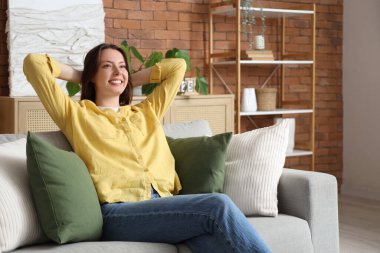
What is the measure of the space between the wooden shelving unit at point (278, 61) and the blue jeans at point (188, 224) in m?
2.56

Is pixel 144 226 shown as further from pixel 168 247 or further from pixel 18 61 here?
pixel 18 61

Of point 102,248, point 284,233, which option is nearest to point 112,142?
point 102,248

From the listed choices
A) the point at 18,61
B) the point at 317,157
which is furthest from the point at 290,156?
the point at 18,61

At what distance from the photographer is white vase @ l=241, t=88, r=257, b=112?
16.7 feet

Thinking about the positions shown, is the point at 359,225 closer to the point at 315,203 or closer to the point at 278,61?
the point at 278,61

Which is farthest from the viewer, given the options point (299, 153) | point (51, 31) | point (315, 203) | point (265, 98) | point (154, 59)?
point (299, 153)

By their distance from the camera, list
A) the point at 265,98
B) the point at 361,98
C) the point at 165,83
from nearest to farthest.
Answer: the point at 165,83, the point at 265,98, the point at 361,98

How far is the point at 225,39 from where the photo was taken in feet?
17.6

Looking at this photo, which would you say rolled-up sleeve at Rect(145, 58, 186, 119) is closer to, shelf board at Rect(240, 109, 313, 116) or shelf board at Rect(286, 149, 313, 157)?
shelf board at Rect(240, 109, 313, 116)

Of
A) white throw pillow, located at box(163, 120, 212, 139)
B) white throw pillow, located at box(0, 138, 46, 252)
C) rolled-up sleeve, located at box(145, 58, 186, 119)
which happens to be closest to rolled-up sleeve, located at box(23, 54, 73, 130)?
white throw pillow, located at box(0, 138, 46, 252)

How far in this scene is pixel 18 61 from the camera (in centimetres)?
435

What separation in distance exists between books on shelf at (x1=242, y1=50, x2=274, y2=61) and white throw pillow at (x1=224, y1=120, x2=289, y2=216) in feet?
6.82

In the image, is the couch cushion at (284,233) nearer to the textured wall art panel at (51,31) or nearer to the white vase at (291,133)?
the textured wall art panel at (51,31)

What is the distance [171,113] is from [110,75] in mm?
1771
